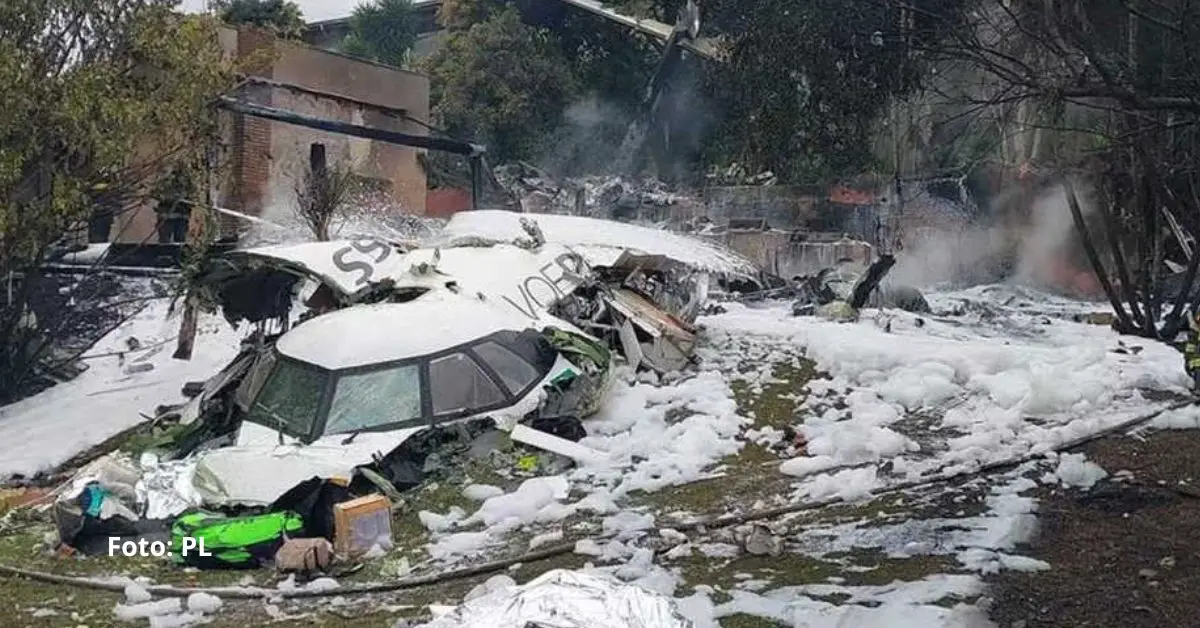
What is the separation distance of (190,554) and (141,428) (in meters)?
4.59

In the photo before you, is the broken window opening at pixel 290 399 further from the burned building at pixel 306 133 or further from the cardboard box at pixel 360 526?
the burned building at pixel 306 133

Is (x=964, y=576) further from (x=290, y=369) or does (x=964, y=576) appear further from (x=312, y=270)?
(x=312, y=270)

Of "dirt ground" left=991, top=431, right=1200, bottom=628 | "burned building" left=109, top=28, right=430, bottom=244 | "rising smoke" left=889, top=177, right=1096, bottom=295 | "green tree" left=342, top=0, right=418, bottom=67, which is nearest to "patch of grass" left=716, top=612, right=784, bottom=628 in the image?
"dirt ground" left=991, top=431, right=1200, bottom=628

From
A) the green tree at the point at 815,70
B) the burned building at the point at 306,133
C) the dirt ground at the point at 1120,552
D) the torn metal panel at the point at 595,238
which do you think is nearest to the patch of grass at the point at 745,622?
the dirt ground at the point at 1120,552

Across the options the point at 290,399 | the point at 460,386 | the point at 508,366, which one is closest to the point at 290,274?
the point at 290,399

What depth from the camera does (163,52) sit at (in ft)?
38.1

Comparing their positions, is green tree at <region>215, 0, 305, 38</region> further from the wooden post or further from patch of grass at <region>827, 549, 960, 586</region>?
patch of grass at <region>827, 549, 960, 586</region>

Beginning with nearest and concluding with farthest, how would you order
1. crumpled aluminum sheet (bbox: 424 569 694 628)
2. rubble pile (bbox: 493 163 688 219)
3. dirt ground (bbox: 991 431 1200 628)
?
crumpled aluminum sheet (bbox: 424 569 694 628)
dirt ground (bbox: 991 431 1200 628)
rubble pile (bbox: 493 163 688 219)

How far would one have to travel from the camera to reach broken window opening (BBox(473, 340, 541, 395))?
9.14 m

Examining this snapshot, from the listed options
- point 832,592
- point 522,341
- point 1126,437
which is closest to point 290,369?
point 522,341

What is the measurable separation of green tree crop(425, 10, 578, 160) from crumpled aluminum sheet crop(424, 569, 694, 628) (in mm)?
28283

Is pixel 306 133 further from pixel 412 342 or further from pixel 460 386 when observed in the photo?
pixel 460 386

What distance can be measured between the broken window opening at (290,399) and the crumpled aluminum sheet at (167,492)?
0.94 meters

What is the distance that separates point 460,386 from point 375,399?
0.71 meters
